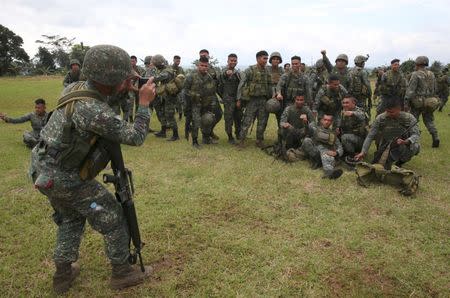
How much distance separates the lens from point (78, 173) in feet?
9.57

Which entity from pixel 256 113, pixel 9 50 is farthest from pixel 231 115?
pixel 9 50

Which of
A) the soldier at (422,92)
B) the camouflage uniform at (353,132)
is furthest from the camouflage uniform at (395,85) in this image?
the camouflage uniform at (353,132)

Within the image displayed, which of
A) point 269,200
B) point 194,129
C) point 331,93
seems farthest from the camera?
point 194,129

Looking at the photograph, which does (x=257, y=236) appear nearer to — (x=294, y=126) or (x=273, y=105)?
(x=294, y=126)

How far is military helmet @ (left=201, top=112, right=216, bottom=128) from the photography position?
8461mm

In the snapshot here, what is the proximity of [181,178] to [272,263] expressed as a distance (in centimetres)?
291

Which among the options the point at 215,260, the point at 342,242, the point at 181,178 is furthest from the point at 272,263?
the point at 181,178

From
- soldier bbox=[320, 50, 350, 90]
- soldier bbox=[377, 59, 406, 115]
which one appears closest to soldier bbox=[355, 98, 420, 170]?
soldier bbox=[320, 50, 350, 90]

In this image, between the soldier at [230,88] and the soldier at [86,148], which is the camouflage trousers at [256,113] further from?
the soldier at [86,148]

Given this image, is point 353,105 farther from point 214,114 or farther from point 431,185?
point 214,114

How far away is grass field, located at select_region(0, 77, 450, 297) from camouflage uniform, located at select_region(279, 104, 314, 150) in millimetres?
935

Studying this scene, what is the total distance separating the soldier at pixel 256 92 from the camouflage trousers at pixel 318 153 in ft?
4.88

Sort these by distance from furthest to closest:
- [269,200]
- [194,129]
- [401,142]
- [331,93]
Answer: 1. [194,129]
2. [331,93]
3. [401,142]
4. [269,200]

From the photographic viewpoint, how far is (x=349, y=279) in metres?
3.52
